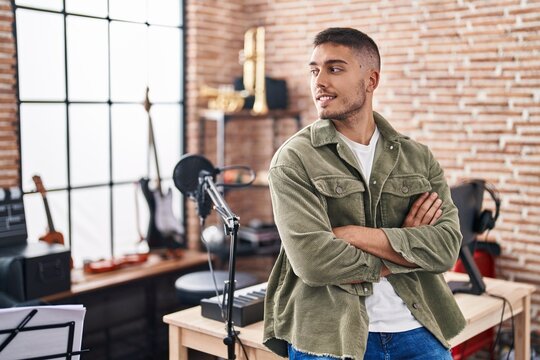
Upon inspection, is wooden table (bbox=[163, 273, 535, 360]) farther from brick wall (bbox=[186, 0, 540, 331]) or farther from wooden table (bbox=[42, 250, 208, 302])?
wooden table (bbox=[42, 250, 208, 302])

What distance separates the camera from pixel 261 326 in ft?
9.04

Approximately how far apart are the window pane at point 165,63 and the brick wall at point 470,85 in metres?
0.13

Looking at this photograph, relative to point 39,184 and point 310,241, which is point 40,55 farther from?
point 310,241

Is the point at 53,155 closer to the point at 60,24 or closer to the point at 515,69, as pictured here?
the point at 60,24

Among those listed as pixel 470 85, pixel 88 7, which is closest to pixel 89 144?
pixel 88 7

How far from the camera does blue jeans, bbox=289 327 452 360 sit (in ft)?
7.29

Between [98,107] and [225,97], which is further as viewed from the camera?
[225,97]

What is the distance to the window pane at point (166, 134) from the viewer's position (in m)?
5.10

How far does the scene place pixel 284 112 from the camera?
201 inches

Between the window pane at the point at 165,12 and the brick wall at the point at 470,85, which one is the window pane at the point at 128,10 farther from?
the brick wall at the point at 470,85

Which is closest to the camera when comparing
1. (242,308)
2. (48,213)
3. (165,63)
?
(242,308)

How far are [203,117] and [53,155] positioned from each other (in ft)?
4.06

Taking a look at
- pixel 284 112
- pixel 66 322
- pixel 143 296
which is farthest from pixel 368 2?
pixel 66 322

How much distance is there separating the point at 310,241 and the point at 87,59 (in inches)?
115
